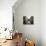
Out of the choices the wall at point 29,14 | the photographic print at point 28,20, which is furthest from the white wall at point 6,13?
the photographic print at point 28,20

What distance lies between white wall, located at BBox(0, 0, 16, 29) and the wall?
1418mm

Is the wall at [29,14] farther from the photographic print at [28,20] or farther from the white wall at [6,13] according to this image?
the white wall at [6,13]

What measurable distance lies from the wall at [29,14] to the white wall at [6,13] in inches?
55.8

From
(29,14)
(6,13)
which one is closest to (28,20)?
(29,14)

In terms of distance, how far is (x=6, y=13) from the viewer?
4152mm

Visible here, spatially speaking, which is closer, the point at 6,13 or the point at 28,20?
the point at 6,13

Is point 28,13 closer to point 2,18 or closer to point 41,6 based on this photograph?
point 41,6

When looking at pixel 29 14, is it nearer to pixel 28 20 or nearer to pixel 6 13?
pixel 28 20

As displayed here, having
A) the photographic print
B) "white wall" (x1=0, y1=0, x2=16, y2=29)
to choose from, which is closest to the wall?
the photographic print

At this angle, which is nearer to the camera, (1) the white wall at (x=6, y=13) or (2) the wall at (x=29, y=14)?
(1) the white wall at (x=6, y=13)

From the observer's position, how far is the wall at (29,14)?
18.4 ft

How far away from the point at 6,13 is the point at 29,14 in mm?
1779

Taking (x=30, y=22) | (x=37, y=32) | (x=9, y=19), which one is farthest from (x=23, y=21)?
(x=9, y=19)

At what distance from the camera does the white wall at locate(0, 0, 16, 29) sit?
4.10m
